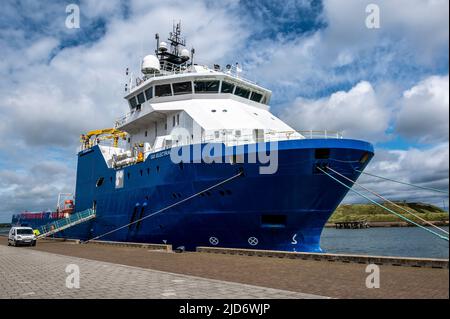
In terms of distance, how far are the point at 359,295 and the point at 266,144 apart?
8.47 m

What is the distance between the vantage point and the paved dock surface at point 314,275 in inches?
302

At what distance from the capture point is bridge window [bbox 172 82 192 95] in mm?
21641

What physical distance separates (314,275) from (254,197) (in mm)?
5844

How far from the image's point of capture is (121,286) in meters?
8.41

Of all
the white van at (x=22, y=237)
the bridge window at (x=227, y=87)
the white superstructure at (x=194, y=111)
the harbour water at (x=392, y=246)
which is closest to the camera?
the white superstructure at (x=194, y=111)

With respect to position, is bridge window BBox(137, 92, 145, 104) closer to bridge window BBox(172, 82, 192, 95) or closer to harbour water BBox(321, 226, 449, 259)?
A: bridge window BBox(172, 82, 192, 95)

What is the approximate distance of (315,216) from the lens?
1569 centimetres

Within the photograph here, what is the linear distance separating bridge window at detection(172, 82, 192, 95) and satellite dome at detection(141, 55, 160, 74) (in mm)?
4503

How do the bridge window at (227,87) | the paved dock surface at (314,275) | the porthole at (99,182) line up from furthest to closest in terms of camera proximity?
1. the porthole at (99,182)
2. the bridge window at (227,87)
3. the paved dock surface at (314,275)

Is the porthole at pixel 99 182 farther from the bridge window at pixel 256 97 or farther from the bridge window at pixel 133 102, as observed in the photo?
the bridge window at pixel 256 97

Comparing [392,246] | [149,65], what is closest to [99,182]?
[149,65]

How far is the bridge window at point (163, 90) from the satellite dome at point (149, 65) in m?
3.71

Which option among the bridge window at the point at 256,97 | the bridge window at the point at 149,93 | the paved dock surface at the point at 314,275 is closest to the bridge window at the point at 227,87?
the bridge window at the point at 256,97

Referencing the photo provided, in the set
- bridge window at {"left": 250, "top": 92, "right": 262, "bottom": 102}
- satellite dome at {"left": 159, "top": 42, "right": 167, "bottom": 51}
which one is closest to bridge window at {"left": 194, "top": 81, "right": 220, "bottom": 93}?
bridge window at {"left": 250, "top": 92, "right": 262, "bottom": 102}
